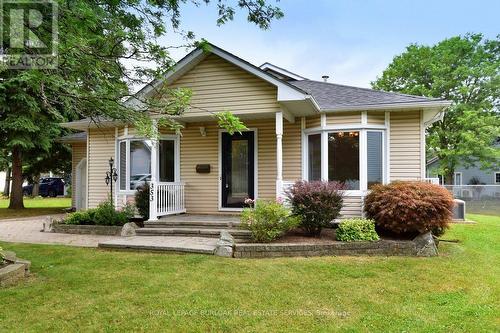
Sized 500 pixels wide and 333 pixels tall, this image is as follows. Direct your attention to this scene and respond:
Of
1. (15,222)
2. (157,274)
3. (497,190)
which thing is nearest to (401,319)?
(157,274)

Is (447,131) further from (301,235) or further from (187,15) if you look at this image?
(187,15)

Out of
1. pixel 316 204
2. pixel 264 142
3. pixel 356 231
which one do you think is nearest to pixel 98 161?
pixel 264 142

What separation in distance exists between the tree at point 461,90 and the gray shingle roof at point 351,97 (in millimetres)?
15747

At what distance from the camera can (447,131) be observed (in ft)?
80.3

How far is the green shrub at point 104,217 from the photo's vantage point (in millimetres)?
9156

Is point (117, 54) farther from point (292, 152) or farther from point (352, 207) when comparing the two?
point (352, 207)

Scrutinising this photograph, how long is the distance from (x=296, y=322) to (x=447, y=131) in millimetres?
24978

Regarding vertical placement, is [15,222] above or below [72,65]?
below

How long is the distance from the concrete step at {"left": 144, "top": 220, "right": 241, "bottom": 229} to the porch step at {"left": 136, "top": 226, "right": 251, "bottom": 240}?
9 centimetres

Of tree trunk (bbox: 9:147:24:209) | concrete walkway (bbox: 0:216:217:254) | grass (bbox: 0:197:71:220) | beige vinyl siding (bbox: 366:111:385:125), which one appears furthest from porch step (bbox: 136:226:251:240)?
tree trunk (bbox: 9:147:24:209)

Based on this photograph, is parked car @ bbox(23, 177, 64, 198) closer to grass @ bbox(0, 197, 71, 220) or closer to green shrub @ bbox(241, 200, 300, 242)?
grass @ bbox(0, 197, 71, 220)

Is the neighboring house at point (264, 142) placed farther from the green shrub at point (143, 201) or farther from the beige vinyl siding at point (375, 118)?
the green shrub at point (143, 201)

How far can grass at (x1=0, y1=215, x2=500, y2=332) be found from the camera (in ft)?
11.8

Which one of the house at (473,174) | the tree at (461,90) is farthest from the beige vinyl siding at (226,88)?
the tree at (461,90)
